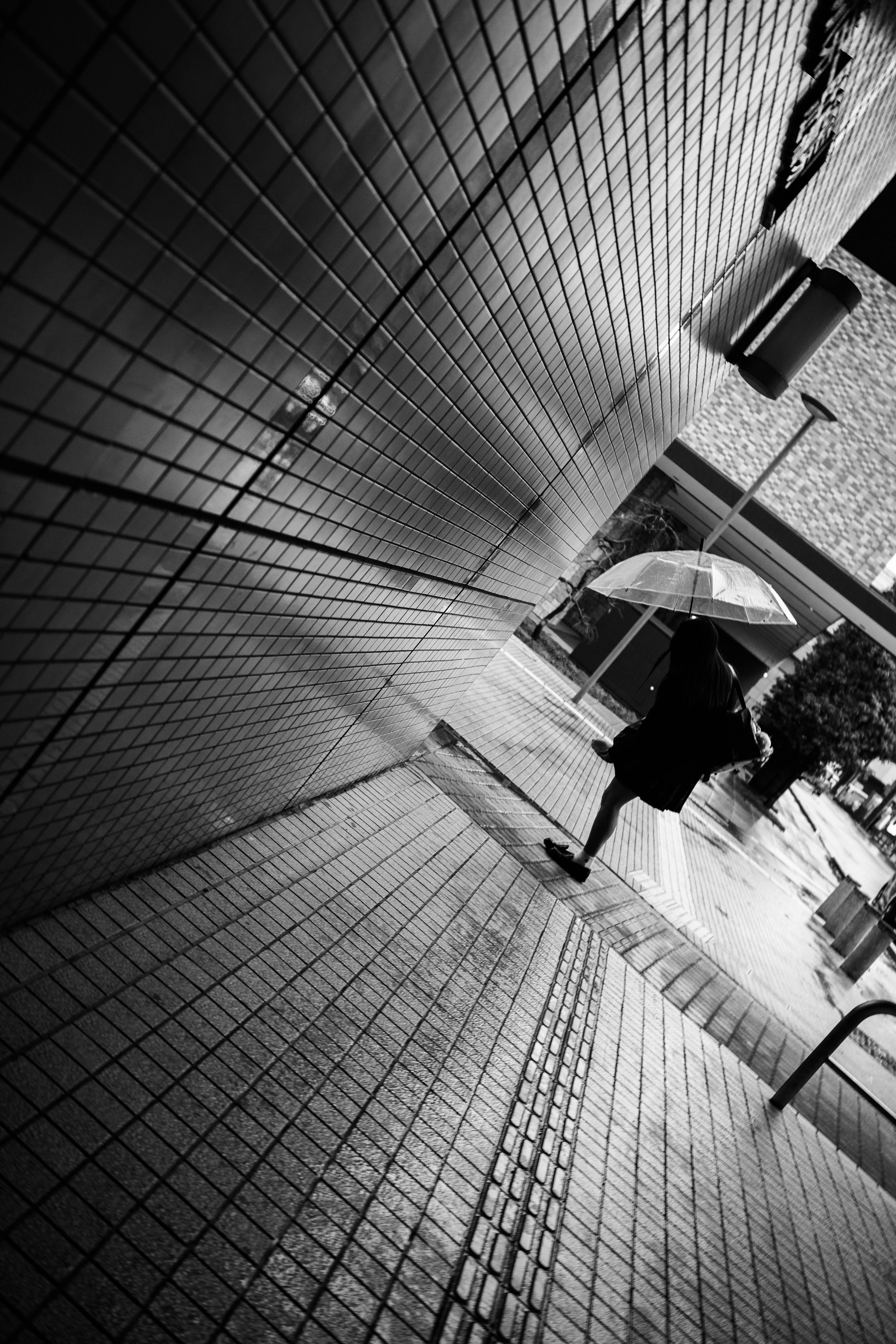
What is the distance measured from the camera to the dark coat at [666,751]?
5.80m

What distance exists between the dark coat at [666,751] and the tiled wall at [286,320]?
2.01m

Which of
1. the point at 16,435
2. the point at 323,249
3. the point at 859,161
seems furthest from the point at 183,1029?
the point at 859,161

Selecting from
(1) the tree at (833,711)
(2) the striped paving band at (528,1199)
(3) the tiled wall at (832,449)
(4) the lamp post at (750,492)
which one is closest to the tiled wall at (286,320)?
(2) the striped paving band at (528,1199)

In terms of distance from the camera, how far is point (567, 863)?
6141 millimetres

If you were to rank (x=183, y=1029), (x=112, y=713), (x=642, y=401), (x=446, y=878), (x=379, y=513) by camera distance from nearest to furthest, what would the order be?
(x=112, y=713), (x=183, y=1029), (x=379, y=513), (x=446, y=878), (x=642, y=401)

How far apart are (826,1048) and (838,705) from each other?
17.3 m

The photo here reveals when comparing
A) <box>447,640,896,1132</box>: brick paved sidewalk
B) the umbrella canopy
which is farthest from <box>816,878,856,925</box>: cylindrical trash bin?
the umbrella canopy

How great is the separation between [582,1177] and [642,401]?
153 inches

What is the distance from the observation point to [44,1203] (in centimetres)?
206

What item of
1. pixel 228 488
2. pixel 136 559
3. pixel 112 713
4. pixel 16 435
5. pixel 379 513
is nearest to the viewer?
pixel 16 435

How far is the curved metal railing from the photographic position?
4.50 meters

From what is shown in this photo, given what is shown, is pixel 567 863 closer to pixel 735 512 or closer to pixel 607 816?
pixel 607 816

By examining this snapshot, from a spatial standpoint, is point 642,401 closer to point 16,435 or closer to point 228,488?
point 228,488

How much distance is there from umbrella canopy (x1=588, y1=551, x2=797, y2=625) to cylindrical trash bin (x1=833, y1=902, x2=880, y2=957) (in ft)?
17.9
